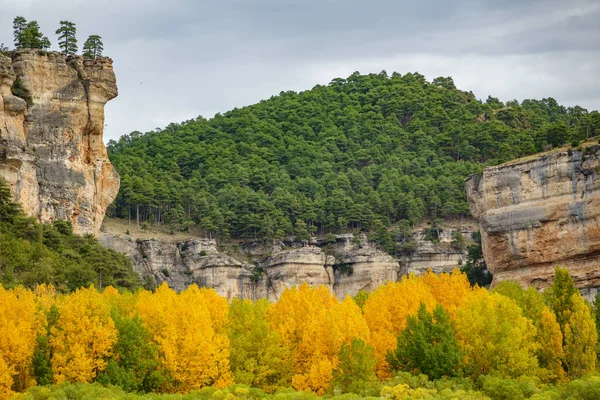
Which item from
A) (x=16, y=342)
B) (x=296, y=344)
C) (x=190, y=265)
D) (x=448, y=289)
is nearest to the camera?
(x=16, y=342)

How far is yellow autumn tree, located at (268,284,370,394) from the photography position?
53.9 m

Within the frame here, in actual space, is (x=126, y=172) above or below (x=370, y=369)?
above

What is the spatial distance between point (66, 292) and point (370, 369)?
74.6ft

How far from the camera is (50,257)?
69.4 m

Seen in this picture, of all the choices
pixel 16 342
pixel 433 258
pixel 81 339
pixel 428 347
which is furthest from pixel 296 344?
pixel 433 258

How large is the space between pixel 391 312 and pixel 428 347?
24.6ft

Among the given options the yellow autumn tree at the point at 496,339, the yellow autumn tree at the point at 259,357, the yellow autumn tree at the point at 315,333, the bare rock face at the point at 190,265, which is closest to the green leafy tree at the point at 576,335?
the yellow autumn tree at the point at 496,339

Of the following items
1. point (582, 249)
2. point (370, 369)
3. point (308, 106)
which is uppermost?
point (308, 106)

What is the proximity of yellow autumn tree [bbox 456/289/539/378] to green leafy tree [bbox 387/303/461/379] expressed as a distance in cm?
89

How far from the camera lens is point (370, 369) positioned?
173ft

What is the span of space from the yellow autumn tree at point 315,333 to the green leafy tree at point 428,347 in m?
2.22

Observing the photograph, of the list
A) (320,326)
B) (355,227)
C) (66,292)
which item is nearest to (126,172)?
(355,227)

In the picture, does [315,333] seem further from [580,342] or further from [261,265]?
[261,265]

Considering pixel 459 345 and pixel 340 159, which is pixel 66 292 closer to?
pixel 459 345
